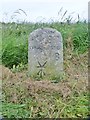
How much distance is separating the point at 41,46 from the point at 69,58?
3.33ft

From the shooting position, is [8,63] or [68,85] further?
[8,63]

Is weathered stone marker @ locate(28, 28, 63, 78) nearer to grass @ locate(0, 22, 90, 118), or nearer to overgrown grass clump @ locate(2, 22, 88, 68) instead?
grass @ locate(0, 22, 90, 118)

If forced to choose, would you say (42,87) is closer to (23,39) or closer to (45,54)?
(45,54)

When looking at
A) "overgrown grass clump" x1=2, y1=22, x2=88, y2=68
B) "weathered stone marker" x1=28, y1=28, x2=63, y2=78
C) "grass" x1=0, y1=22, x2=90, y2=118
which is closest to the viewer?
"grass" x1=0, y1=22, x2=90, y2=118

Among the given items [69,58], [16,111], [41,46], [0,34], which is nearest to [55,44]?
[41,46]

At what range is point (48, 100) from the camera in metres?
4.15

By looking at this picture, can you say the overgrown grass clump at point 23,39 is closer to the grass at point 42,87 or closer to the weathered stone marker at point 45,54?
the grass at point 42,87

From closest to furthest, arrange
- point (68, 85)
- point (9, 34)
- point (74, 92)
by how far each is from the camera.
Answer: point (74, 92), point (68, 85), point (9, 34)

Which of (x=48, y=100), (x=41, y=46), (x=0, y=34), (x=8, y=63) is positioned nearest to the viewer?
(x=48, y=100)

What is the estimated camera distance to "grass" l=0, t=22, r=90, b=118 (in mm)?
3895

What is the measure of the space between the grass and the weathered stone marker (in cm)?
16

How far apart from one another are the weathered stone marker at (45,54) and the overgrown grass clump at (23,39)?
849 mm

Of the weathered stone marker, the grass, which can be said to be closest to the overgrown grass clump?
the grass

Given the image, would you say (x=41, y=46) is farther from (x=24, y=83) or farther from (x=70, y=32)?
(x=70, y=32)
